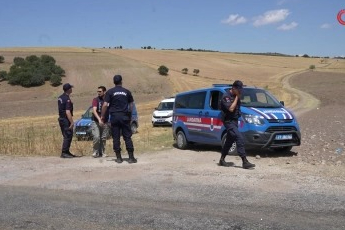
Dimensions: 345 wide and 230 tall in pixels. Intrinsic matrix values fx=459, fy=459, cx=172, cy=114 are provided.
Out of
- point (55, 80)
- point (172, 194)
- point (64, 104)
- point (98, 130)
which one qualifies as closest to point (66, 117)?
point (64, 104)

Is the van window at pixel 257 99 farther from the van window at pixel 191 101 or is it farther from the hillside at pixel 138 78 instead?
the hillside at pixel 138 78

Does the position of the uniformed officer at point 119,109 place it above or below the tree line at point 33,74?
above

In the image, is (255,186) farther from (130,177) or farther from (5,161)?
(5,161)

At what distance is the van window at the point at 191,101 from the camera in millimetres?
12664

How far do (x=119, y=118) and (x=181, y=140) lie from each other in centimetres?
392

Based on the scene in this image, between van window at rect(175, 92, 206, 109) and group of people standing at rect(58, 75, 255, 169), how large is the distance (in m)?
2.87

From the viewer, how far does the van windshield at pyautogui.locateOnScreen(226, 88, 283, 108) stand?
11.4 meters

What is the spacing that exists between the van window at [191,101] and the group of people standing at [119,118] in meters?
2.87

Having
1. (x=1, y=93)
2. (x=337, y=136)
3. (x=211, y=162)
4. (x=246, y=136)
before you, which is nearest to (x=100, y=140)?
(x=211, y=162)

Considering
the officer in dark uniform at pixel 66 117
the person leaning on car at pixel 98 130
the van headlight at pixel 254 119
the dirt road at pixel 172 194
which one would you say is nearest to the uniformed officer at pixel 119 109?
the dirt road at pixel 172 194

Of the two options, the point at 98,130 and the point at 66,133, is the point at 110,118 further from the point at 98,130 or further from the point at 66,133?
the point at 66,133

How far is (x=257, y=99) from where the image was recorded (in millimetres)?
11688

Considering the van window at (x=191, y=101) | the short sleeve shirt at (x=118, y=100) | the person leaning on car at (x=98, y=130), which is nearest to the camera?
the short sleeve shirt at (x=118, y=100)

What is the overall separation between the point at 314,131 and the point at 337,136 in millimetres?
2007
